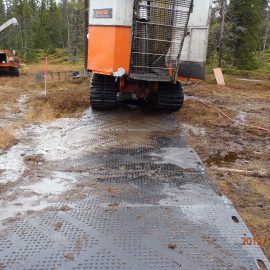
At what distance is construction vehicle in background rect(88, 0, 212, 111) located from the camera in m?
7.98

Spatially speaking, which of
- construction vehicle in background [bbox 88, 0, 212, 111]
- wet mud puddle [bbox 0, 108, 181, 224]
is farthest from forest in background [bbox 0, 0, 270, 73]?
wet mud puddle [bbox 0, 108, 181, 224]

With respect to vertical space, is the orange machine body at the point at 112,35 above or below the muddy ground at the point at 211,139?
above

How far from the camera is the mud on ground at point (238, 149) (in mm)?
4636

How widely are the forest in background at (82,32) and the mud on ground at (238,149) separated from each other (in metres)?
12.1

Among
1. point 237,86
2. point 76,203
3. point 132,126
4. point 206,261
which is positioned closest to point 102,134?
point 132,126

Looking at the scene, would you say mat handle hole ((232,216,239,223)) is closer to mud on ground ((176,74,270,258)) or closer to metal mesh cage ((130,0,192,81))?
mud on ground ((176,74,270,258))

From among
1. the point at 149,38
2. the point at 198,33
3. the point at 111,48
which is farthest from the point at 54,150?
the point at 198,33

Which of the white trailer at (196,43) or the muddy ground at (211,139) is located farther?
the white trailer at (196,43)

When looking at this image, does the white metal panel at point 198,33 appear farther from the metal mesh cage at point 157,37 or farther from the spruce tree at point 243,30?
the spruce tree at point 243,30

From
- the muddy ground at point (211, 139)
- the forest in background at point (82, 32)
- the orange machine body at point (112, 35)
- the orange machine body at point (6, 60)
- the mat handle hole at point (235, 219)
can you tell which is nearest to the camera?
the mat handle hole at point (235, 219)

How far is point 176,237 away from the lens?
368 cm
